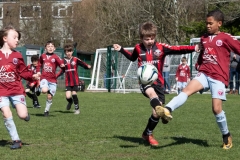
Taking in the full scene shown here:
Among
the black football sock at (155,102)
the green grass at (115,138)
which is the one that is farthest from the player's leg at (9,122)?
the black football sock at (155,102)

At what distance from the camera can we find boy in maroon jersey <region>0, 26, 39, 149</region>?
7703 mm

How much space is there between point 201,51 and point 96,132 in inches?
108

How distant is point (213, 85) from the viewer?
746cm

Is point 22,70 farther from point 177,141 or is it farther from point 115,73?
point 115,73

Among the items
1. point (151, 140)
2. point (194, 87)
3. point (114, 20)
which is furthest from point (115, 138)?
point (114, 20)

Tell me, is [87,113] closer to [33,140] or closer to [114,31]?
[33,140]

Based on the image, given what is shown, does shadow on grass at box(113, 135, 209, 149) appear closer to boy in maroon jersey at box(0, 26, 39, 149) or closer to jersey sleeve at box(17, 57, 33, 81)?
boy in maroon jersey at box(0, 26, 39, 149)

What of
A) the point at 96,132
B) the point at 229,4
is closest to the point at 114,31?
the point at 229,4

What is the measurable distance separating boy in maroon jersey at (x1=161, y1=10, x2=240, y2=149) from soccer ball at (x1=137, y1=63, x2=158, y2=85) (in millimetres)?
472

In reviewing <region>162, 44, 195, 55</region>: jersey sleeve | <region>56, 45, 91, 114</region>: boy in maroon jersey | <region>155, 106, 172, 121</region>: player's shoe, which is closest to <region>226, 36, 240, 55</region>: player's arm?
<region>162, 44, 195, 55</region>: jersey sleeve

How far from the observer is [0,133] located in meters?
9.47

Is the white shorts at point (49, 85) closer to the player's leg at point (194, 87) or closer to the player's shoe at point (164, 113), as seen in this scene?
the player's leg at point (194, 87)

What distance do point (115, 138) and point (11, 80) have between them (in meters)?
1.95

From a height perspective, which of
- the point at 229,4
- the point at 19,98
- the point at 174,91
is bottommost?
the point at 174,91
